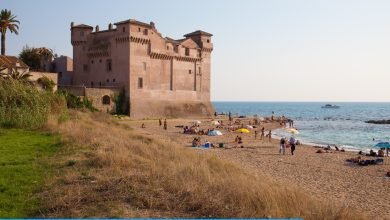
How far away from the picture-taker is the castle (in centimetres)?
5162

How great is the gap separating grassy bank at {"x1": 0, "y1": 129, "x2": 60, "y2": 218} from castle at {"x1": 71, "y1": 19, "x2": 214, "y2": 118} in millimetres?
32127

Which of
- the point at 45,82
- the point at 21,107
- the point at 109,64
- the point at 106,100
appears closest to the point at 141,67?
the point at 109,64

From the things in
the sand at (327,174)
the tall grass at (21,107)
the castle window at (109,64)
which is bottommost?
the sand at (327,174)

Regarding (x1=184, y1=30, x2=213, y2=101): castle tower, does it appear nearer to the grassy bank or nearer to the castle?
the castle

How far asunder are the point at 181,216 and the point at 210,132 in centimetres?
3271

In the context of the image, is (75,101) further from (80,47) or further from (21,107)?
(21,107)

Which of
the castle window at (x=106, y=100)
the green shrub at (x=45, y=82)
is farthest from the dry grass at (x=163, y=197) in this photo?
the castle window at (x=106, y=100)

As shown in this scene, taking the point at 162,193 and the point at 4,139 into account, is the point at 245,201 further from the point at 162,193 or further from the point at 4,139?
the point at 4,139

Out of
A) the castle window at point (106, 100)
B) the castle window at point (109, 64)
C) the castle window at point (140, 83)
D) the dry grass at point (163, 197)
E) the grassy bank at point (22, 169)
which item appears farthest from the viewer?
the castle window at point (109, 64)

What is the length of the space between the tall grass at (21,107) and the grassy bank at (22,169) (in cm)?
271

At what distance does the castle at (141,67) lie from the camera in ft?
169

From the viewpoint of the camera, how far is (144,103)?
2108 inches

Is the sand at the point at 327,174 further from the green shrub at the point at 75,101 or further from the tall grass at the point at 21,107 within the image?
the green shrub at the point at 75,101

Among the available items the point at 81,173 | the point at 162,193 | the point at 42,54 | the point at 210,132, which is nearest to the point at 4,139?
the point at 81,173
